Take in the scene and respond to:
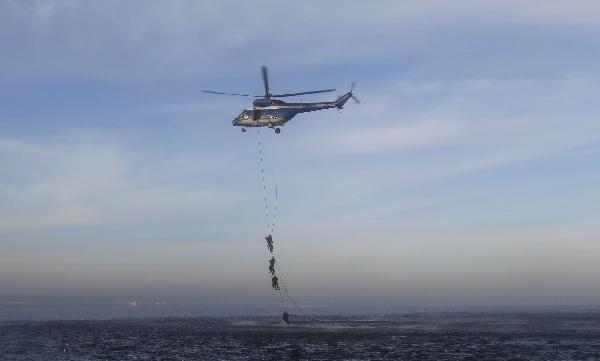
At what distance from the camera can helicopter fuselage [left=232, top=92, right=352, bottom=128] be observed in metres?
57.6

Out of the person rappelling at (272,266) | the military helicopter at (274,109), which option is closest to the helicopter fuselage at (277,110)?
the military helicopter at (274,109)

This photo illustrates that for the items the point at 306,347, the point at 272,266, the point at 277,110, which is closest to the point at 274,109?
the point at 277,110

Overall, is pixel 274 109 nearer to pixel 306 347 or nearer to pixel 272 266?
pixel 272 266

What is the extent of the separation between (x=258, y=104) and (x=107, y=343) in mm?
41172

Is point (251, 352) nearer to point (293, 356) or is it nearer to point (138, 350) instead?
point (293, 356)

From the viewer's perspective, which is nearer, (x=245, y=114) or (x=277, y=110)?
(x=277, y=110)

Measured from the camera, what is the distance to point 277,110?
57.6m

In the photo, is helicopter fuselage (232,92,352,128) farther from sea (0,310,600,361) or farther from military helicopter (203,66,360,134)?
sea (0,310,600,361)

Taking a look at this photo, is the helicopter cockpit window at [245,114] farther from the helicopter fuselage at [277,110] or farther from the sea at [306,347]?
the sea at [306,347]

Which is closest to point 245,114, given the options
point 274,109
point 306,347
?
point 274,109

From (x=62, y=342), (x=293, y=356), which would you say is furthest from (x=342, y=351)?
(x=62, y=342)

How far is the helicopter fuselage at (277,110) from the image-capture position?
57.6m

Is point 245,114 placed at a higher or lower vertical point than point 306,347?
higher

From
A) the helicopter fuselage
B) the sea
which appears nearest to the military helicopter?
the helicopter fuselage
